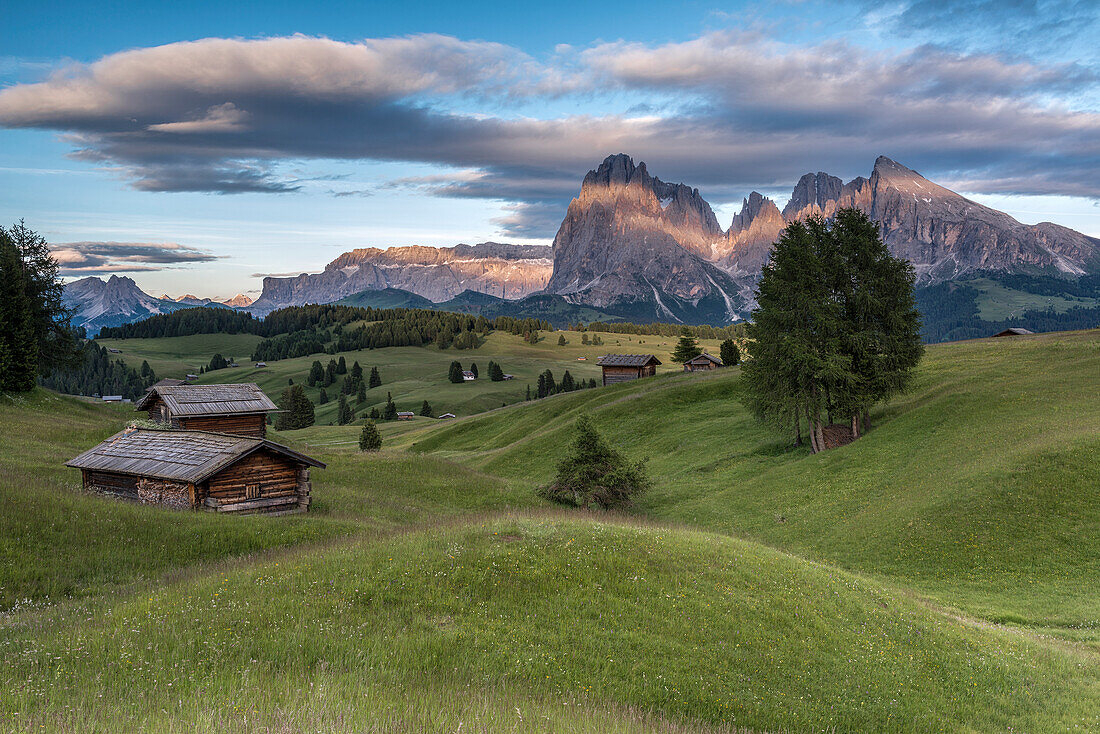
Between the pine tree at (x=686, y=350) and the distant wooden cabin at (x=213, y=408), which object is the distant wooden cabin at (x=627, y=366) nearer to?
the pine tree at (x=686, y=350)

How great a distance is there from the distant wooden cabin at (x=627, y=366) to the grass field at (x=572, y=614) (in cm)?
6972

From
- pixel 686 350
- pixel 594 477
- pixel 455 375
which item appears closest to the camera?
pixel 594 477

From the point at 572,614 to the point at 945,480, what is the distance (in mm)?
27103

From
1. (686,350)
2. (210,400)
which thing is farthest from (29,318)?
(686,350)

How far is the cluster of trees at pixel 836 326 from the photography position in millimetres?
46094

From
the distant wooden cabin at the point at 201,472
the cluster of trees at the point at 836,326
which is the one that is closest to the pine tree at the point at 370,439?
the distant wooden cabin at the point at 201,472

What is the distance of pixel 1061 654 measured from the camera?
17.2m

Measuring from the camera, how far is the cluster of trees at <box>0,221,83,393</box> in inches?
2314

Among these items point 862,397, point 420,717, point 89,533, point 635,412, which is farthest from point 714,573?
point 635,412

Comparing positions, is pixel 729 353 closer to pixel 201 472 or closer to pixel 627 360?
pixel 627 360

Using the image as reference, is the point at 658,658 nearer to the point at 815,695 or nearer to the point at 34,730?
the point at 815,695

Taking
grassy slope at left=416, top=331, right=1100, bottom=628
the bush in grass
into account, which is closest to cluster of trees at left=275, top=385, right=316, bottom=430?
grassy slope at left=416, top=331, right=1100, bottom=628

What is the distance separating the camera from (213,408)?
47625 millimetres

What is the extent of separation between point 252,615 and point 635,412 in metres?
61.6
